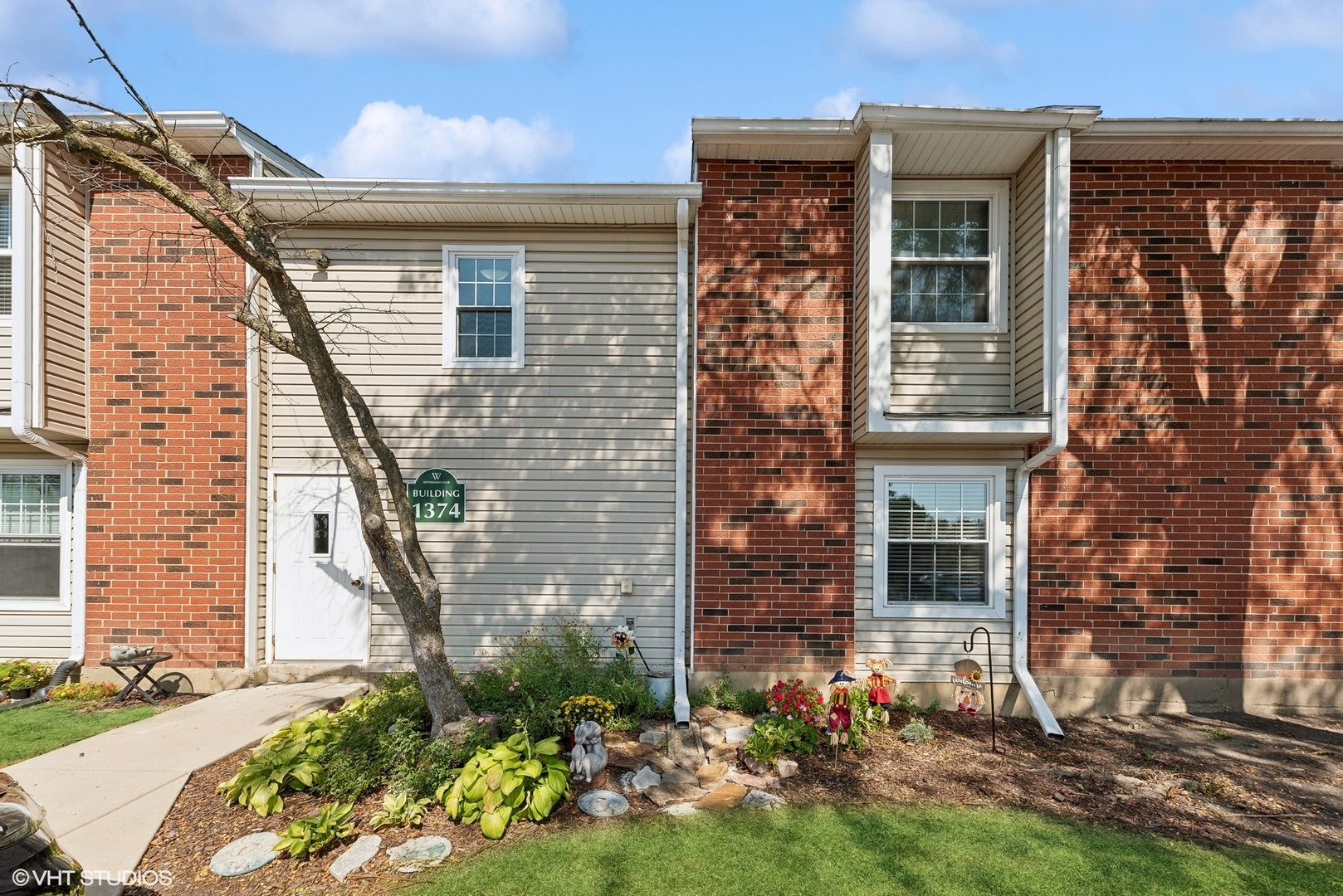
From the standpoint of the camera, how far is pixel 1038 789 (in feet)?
16.5

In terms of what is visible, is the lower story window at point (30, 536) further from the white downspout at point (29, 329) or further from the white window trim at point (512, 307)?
the white window trim at point (512, 307)

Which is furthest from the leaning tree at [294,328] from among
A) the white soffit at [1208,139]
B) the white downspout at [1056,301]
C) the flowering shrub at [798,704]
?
the white soffit at [1208,139]

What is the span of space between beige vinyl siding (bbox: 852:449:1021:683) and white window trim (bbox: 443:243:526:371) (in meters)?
3.83

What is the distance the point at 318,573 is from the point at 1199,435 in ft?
29.1

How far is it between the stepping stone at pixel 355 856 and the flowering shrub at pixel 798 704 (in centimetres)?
309

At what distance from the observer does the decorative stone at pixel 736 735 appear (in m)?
5.68

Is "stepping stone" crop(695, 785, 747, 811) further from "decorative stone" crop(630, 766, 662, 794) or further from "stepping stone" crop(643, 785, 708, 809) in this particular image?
"decorative stone" crop(630, 766, 662, 794)

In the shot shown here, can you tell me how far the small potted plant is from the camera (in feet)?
21.4

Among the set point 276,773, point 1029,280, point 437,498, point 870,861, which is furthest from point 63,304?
point 1029,280

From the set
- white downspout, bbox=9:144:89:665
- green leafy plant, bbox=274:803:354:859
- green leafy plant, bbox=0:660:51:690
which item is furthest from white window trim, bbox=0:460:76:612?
green leafy plant, bbox=274:803:354:859

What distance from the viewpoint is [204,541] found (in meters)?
6.77

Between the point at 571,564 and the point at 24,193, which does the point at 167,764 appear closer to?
the point at 571,564

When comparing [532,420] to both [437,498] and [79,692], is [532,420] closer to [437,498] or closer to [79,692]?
[437,498]

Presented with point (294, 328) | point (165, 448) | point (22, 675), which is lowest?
point (22, 675)
